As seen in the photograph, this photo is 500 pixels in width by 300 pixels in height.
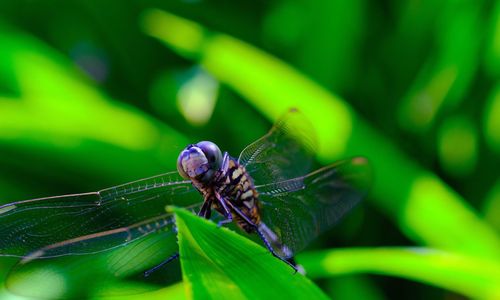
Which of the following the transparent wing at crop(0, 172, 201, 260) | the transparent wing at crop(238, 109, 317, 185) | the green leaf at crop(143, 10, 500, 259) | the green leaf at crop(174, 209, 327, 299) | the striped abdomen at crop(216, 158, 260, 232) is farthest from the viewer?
the green leaf at crop(143, 10, 500, 259)

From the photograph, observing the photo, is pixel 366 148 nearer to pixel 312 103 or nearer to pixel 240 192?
pixel 312 103

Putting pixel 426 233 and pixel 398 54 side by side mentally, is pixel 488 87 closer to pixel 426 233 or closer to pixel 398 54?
pixel 398 54

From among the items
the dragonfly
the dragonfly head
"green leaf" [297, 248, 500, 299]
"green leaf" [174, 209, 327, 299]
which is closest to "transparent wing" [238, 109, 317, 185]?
the dragonfly

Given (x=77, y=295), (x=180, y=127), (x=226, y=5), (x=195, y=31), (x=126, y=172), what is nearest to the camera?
(x=77, y=295)

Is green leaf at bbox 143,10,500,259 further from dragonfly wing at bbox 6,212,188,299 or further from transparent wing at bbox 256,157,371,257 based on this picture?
dragonfly wing at bbox 6,212,188,299

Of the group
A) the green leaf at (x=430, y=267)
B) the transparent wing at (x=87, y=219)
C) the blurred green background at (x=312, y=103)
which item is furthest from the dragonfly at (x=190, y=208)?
the blurred green background at (x=312, y=103)

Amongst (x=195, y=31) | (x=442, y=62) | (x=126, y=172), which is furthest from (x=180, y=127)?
(x=442, y=62)
